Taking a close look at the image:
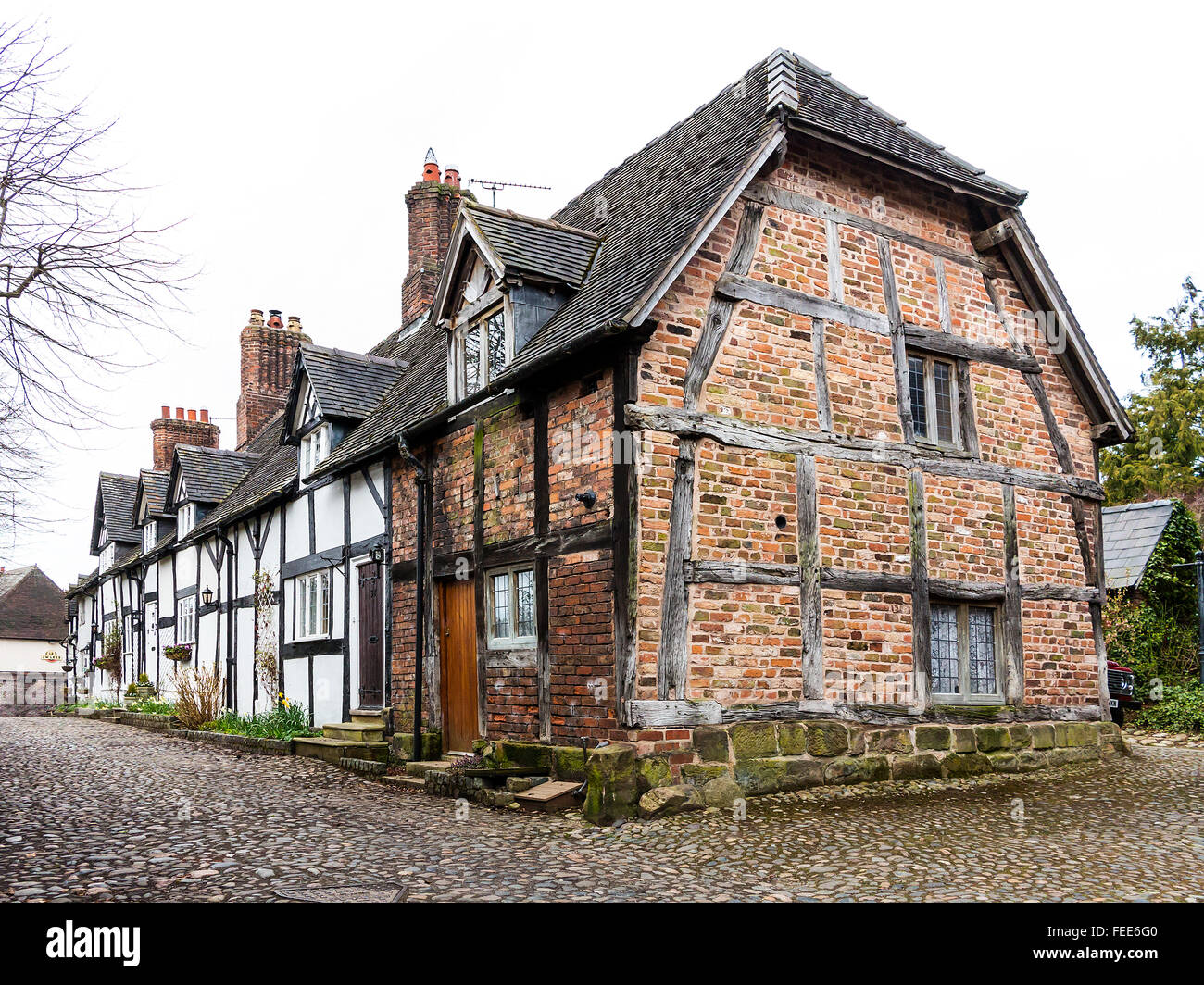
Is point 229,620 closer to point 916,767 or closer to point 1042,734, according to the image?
point 916,767

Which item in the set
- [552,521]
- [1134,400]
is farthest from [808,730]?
[1134,400]

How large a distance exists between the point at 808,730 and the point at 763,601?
1318mm

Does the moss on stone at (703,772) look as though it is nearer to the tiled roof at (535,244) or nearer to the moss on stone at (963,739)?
the moss on stone at (963,739)

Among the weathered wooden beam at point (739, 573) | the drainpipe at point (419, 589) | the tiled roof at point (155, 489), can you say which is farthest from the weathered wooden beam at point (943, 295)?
the tiled roof at point (155, 489)

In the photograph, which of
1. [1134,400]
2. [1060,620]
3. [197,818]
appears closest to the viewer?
[197,818]

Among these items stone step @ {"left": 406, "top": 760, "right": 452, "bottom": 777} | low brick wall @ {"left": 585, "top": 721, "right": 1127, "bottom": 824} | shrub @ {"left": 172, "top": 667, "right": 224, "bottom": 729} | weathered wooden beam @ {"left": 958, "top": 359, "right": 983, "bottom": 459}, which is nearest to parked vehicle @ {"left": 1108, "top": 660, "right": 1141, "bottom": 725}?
low brick wall @ {"left": 585, "top": 721, "right": 1127, "bottom": 824}

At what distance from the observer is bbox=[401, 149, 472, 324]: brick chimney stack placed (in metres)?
20.8

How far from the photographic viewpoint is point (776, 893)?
632 cm

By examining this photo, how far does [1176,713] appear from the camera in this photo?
1756 centimetres

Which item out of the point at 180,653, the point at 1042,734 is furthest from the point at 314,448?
the point at 1042,734

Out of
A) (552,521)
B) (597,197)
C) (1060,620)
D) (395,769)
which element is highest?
(597,197)

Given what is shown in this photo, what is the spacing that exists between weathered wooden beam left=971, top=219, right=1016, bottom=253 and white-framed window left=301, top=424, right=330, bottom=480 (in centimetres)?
985

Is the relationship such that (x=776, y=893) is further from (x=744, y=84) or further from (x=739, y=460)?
(x=744, y=84)

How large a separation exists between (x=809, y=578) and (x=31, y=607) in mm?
49128
